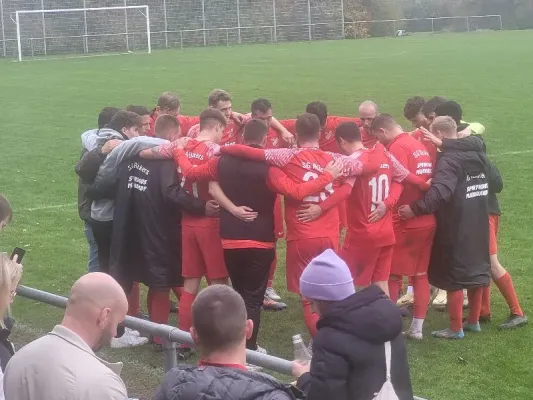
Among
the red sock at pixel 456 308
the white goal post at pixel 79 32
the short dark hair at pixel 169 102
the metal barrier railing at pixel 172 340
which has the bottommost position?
the red sock at pixel 456 308

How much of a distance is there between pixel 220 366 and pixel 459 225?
4355mm

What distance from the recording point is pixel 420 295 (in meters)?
7.41

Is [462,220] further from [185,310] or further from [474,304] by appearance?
[185,310]

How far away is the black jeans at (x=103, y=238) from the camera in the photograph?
25.1 ft

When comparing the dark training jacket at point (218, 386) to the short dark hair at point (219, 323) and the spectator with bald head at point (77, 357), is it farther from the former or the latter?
the spectator with bald head at point (77, 357)

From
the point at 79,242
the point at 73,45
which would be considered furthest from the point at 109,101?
the point at 73,45

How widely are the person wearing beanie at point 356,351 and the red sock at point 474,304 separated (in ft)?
12.3

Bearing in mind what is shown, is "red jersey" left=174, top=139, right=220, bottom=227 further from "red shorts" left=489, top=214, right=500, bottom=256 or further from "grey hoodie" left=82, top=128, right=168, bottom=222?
"red shorts" left=489, top=214, right=500, bottom=256

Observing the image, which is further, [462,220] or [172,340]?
[462,220]

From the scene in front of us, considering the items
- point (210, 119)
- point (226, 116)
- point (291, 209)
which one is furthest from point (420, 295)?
point (226, 116)

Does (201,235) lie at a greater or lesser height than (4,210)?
lesser

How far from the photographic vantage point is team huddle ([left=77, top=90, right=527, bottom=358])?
22.1 feet

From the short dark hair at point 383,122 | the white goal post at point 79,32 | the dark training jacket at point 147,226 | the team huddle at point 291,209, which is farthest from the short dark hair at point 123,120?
the white goal post at point 79,32

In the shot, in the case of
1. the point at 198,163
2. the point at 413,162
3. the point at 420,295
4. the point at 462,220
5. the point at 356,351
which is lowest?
the point at 420,295
